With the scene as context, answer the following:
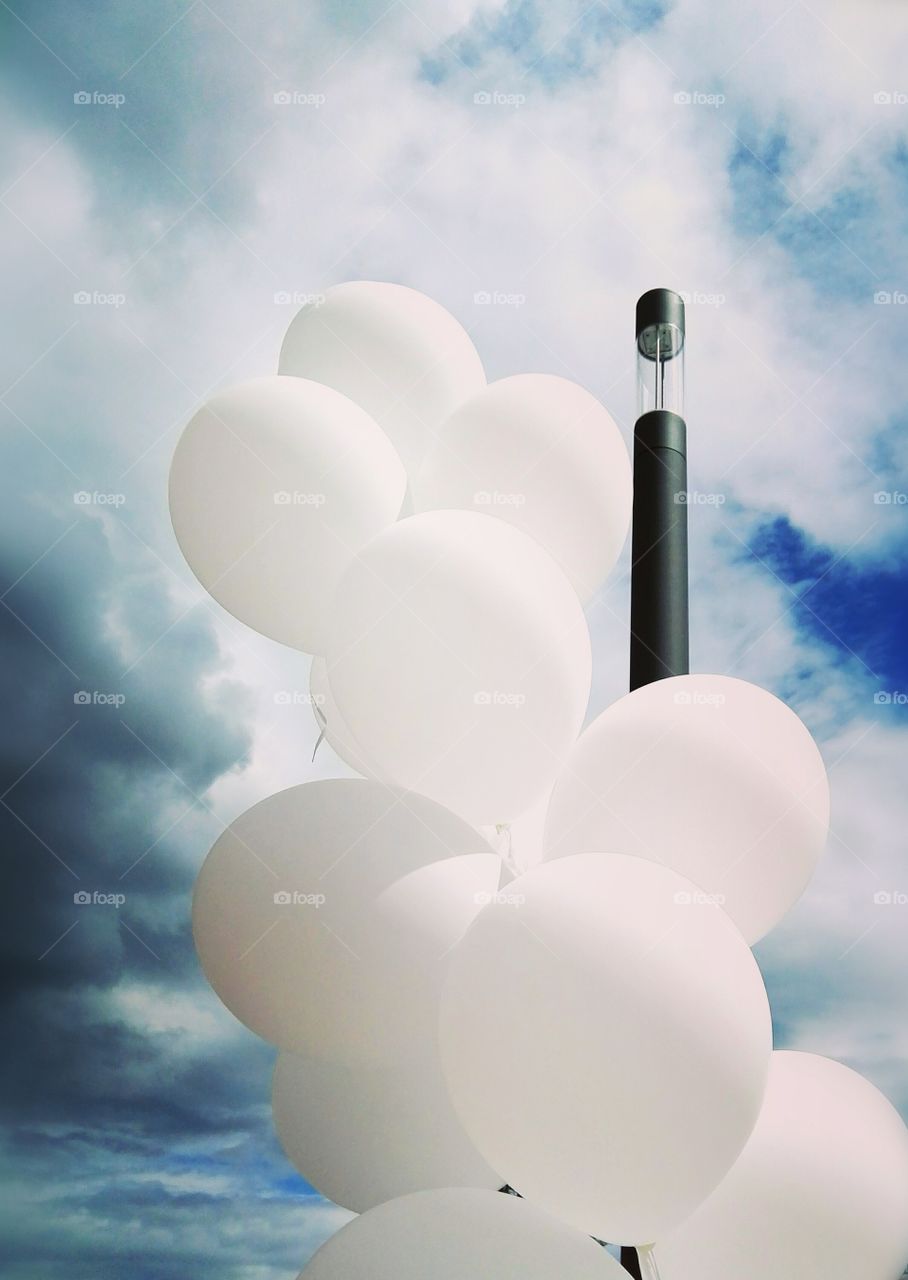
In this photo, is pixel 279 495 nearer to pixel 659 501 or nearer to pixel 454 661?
pixel 454 661

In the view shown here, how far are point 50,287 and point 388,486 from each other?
4.13 m

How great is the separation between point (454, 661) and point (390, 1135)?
49cm

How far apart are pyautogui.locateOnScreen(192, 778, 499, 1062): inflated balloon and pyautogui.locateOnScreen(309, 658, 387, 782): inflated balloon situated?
250 mm

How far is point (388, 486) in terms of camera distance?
1.25m

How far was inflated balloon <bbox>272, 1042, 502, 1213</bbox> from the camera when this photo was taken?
111cm

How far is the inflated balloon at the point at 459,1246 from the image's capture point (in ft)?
2.89

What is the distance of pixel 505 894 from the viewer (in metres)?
0.92

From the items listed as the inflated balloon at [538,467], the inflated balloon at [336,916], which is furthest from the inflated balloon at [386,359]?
the inflated balloon at [336,916]

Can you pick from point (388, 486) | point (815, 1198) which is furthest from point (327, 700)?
point (815, 1198)
